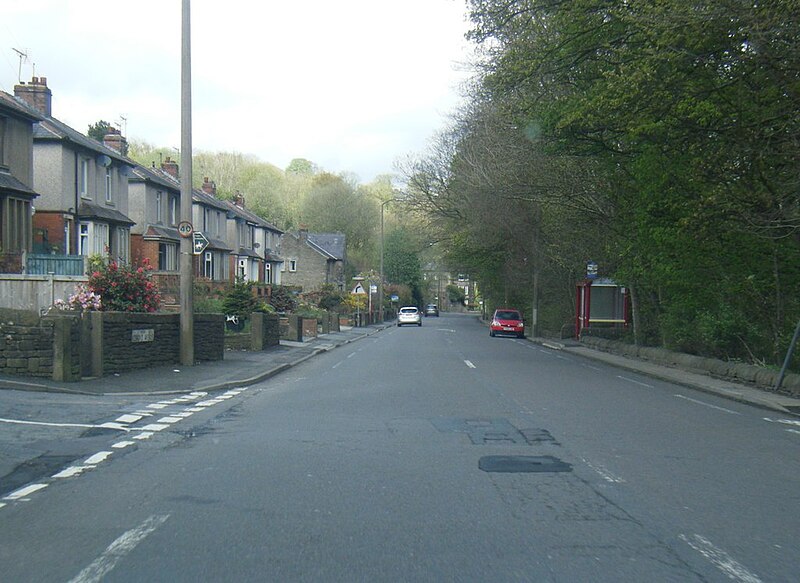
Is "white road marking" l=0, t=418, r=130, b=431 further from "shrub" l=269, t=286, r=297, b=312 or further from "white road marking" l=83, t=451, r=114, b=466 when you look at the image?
"shrub" l=269, t=286, r=297, b=312

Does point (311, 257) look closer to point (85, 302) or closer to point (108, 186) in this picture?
point (108, 186)

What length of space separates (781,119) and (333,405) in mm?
10050

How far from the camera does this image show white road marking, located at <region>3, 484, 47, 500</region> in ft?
24.7

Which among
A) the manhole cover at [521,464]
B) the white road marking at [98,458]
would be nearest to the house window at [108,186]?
the white road marking at [98,458]

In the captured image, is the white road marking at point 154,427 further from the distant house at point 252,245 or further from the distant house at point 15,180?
the distant house at point 252,245

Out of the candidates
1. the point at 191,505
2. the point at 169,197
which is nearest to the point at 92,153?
the point at 169,197

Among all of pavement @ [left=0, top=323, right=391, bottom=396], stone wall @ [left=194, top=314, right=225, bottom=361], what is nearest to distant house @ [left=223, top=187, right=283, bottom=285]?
pavement @ [left=0, top=323, right=391, bottom=396]

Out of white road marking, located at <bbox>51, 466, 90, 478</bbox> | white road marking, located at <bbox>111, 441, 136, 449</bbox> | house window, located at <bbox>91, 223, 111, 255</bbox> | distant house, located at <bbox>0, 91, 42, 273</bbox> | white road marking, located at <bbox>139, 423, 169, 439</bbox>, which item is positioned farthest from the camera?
house window, located at <bbox>91, 223, 111, 255</bbox>

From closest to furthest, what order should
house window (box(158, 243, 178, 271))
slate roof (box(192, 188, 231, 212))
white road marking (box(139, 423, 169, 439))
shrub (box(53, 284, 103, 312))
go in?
white road marking (box(139, 423, 169, 439)) → shrub (box(53, 284, 103, 312)) → house window (box(158, 243, 178, 271)) → slate roof (box(192, 188, 231, 212))

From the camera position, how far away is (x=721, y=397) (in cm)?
1675

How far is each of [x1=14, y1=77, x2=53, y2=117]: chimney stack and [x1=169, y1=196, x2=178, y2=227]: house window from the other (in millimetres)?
12442

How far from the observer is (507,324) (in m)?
48.3

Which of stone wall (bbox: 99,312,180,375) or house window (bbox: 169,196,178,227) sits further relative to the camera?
house window (bbox: 169,196,178,227)

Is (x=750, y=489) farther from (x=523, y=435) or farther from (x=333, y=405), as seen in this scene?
(x=333, y=405)
